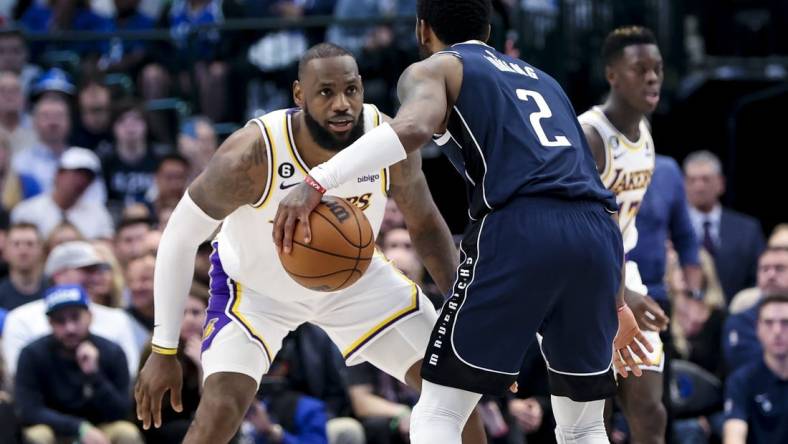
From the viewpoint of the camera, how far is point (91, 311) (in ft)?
30.6

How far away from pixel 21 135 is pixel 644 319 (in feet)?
21.4

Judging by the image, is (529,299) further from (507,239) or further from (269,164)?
(269,164)

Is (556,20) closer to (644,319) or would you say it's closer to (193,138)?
(193,138)

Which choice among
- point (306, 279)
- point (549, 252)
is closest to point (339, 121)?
point (306, 279)

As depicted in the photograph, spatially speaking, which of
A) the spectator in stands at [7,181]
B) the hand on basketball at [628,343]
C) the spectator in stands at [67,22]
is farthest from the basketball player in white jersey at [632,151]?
the spectator in stands at [67,22]

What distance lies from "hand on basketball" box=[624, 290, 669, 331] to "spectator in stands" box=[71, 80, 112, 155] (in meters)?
6.27

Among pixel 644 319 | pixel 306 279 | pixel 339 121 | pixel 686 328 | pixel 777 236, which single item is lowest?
pixel 686 328

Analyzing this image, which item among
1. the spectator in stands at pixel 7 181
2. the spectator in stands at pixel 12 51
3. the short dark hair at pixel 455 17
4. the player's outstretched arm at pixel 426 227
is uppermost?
the short dark hair at pixel 455 17

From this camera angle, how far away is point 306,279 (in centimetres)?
552

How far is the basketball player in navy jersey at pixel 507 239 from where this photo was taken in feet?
17.2

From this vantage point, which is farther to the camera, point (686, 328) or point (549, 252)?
point (686, 328)

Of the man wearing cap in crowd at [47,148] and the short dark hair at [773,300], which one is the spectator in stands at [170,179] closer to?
the man wearing cap in crowd at [47,148]

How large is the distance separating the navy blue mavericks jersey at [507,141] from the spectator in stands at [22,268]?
16.5ft

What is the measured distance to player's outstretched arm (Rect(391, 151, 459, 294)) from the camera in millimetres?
6199
